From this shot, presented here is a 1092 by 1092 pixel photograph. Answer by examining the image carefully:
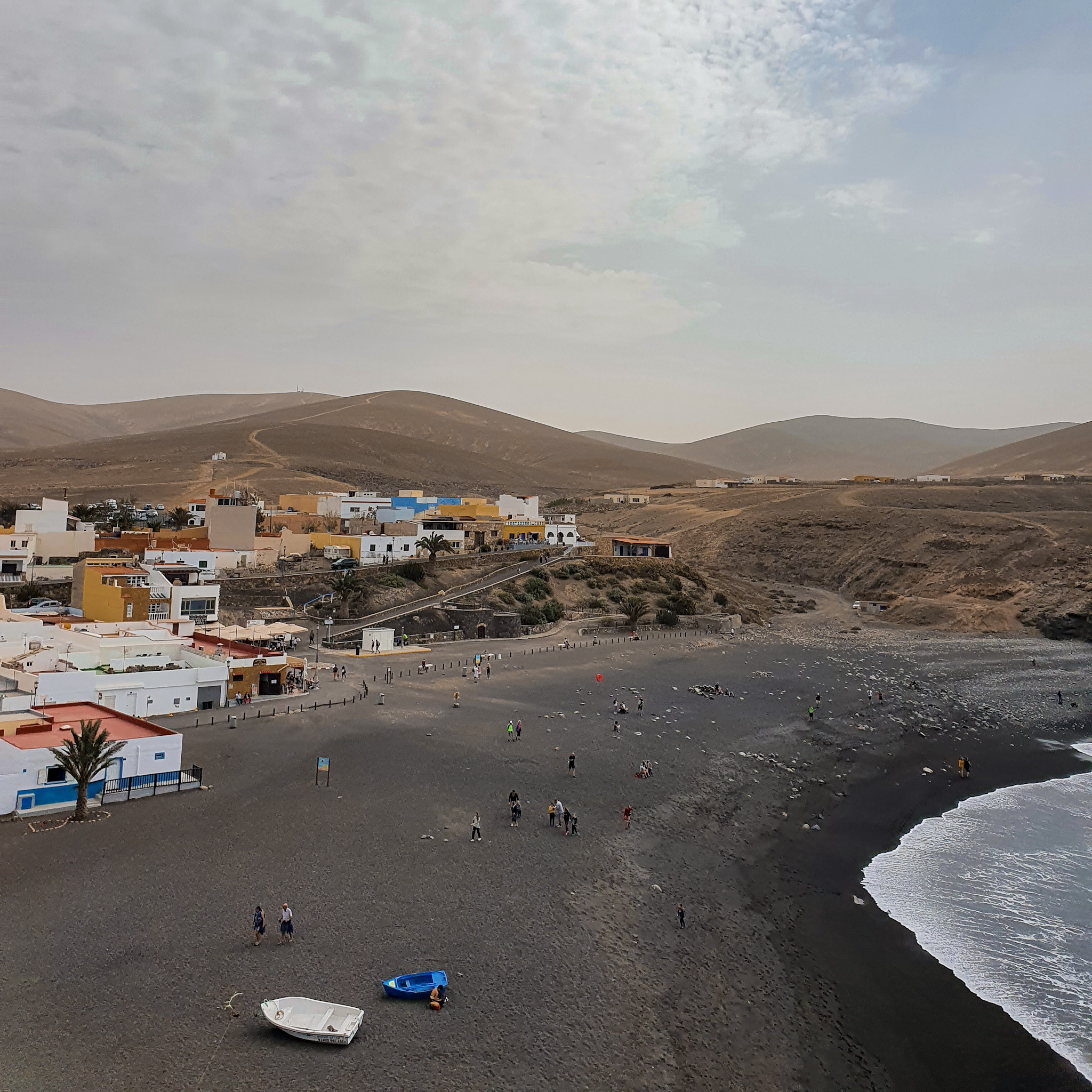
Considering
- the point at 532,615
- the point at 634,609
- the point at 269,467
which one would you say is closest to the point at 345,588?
the point at 532,615

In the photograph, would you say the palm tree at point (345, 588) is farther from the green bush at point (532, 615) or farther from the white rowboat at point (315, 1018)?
the white rowboat at point (315, 1018)

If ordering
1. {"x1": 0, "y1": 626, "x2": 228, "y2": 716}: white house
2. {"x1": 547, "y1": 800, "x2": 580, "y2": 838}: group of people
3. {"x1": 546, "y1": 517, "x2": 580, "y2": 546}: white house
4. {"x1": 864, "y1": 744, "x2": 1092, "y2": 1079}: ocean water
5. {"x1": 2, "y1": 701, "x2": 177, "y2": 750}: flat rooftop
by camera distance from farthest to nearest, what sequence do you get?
{"x1": 546, "y1": 517, "x2": 580, "y2": 546}: white house < {"x1": 0, "y1": 626, "x2": 228, "y2": 716}: white house < {"x1": 2, "y1": 701, "x2": 177, "y2": 750}: flat rooftop < {"x1": 547, "y1": 800, "x2": 580, "y2": 838}: group of people < {"x1": 864, "y1": 744, "x2": 1092, "y2": 1079}: ocean water

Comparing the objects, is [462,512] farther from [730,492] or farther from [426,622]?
[730,492]

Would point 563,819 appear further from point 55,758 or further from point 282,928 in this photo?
point 55,758

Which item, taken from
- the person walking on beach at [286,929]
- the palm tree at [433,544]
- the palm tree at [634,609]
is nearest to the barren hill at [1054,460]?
the palm tree at [634,609]

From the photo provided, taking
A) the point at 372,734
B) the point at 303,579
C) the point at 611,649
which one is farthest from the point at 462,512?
the point at 372,734

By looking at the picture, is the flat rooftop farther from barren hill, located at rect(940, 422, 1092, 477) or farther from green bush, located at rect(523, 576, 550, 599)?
barren hill, located at rect(940, 422, 1092, 477)

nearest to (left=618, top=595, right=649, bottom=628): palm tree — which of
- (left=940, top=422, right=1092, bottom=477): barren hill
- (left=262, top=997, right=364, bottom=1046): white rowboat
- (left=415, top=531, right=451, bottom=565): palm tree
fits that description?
(left=415, top=531, right=451, bottom=565): palm tree

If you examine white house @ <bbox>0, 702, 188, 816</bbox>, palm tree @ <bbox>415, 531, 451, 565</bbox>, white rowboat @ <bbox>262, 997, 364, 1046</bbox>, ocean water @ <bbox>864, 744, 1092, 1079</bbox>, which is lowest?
ocean water @ <bbox>864, 744, 1092, 1079</bbox>
